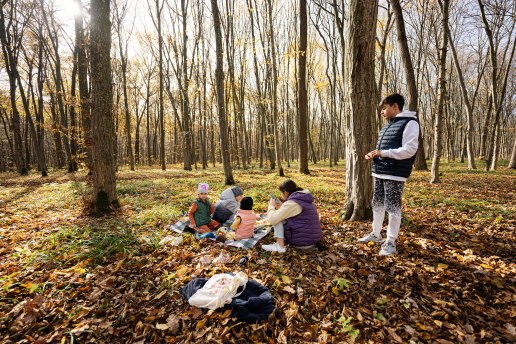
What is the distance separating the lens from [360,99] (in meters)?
5.12

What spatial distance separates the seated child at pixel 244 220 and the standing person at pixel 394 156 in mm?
2467

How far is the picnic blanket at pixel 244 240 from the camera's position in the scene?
4641 millimetres

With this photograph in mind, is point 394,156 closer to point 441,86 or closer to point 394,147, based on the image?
point 394,147

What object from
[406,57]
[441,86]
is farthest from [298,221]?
[406,57]

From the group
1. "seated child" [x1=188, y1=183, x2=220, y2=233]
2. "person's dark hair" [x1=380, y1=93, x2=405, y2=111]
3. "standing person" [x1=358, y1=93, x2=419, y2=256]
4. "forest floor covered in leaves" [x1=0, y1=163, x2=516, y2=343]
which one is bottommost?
"forest floor covered in leaves" [x1=0, y1=163, x2=516, y2=343]

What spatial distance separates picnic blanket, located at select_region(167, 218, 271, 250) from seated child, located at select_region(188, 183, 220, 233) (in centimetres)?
23

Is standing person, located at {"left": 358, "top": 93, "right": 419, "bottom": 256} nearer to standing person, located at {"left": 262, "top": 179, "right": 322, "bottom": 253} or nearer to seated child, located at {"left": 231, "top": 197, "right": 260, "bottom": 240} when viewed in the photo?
standing person, located at {"left": 262, "top": 179, "right": 322, "bottom": 253}

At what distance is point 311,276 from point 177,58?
23561mm

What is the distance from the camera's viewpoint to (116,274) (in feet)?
12.2

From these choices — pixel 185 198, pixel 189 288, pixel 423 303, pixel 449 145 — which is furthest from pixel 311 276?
pixel 449 145

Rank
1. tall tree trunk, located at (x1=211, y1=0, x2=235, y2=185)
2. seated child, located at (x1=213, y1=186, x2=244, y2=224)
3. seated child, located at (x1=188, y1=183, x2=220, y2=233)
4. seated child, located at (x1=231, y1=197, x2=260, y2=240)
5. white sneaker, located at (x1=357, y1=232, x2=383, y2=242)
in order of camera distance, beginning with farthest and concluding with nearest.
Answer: tall tree trunk, located at (x1=211, y1=0, x2=235, y2=185) → seated child, located at (x1=213, y1=186, x2=244, y2=224) → seated child, located at (x1=188, y1=183, x2=220, y2=233) → seated child, located at (x1=231, y1=197, x2=260, y2=240) → white sneaker, located at (x1=357, y1=232, x2=383, y2=242)

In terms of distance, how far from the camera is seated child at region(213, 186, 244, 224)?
606 cm

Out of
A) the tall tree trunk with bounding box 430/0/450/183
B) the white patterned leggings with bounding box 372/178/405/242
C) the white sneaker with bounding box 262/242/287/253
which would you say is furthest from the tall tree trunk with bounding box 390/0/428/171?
the white sneaker with bounding box 262/242/287/253

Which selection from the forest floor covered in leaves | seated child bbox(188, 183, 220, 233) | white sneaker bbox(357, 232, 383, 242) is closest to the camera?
the forest floor covered in leaves
